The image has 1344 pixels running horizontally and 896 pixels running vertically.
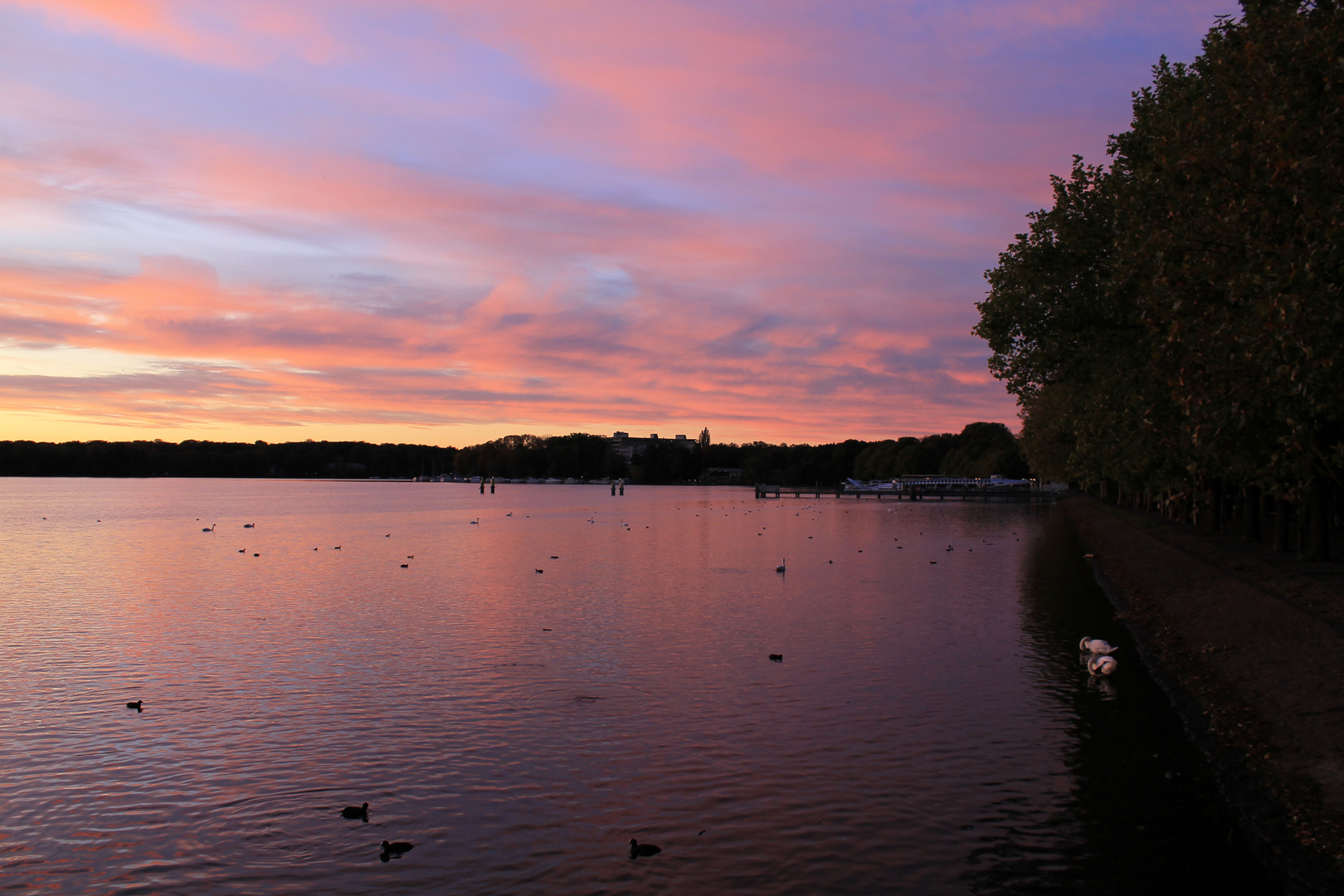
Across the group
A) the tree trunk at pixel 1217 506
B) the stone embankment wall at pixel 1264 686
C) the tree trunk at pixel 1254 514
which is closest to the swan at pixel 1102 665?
the stone embankment wall at pixel 1264 686

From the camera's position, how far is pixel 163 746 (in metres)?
18.0

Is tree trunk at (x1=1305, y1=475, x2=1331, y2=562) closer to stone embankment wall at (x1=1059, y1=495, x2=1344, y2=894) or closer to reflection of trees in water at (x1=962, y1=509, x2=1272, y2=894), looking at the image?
stone embankment wall at (x1=1059, y1=495, x2=1344, y2=894)

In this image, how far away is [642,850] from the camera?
1316 centimetres

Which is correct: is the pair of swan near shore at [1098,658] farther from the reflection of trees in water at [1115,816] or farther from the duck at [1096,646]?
the reflection of trees in water at [1115,816]

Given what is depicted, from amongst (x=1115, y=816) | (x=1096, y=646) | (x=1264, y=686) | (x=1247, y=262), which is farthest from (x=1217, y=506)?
(x=1115, y=816)

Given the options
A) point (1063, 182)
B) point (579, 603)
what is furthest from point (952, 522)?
point (579, 603)

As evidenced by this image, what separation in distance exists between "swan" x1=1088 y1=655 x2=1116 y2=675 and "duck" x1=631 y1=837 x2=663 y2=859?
1503 cm

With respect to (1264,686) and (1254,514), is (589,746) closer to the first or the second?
(1264,686)

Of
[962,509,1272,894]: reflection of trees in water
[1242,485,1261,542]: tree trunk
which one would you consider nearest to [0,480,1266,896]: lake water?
[962,509,1272,894]: reflection of trees in water

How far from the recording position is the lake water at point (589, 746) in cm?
1285

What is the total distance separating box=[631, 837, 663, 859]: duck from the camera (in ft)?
42.9

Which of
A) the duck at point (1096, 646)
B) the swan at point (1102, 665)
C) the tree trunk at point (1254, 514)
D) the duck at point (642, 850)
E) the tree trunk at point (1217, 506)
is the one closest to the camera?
the duck at point (642, 850)

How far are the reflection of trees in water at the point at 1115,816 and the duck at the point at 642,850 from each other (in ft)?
13.4

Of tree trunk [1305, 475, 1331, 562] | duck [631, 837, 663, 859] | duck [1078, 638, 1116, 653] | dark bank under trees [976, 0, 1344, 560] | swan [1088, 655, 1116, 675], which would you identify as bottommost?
duck [631, 837, 663, 859]
